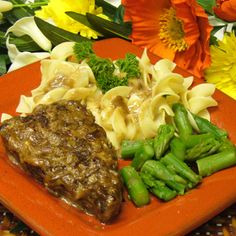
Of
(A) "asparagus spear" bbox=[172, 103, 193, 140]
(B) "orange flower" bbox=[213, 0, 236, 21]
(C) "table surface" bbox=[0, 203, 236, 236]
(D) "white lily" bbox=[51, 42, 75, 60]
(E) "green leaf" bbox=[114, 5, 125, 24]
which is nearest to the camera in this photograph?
(C) "table surface" bbox=[0, 203, 236, 236]

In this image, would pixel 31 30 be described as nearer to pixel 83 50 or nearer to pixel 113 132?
pixel 83 50

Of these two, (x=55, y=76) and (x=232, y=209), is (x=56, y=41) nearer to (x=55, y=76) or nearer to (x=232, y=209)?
(x=55, y=76)

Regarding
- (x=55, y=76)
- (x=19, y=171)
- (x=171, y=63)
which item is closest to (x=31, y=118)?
(x=19, y=171)

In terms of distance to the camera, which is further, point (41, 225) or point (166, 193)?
point (166, 193)

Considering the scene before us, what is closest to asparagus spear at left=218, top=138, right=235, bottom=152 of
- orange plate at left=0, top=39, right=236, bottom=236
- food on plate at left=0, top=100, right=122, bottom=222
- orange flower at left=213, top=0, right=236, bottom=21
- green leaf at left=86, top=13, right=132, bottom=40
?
orange plate at left=0, top=39, right=236, bottom=236

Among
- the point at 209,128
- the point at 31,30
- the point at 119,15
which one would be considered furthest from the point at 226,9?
the point at 31,30

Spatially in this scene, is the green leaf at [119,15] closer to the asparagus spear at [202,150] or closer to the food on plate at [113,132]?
the food on plate at [113,132]

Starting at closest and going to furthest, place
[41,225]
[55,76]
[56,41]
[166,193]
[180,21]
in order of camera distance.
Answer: [41,225]
[166,193]
[55,76]
[180,21]
[56,41]

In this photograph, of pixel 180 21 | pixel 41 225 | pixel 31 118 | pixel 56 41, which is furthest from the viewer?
pixel 56 41

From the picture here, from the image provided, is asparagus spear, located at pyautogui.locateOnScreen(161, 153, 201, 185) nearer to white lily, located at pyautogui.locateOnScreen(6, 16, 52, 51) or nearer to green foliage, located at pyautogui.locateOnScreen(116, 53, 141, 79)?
A: green foliage, located at pyautogui.locateOnScreen(116, 53, 141, 79)
